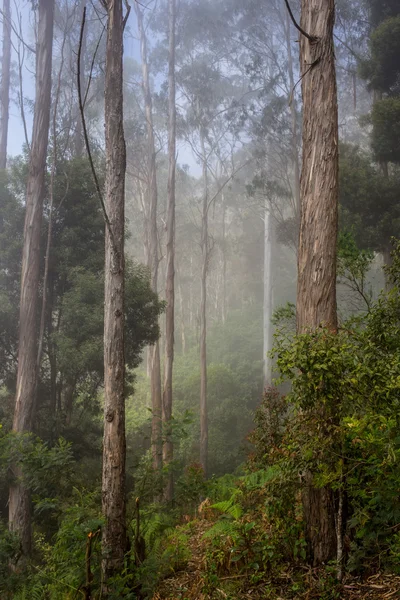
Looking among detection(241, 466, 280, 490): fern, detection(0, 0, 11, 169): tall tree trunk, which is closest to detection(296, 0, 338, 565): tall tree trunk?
detection(241, 466, 280, 490): fern

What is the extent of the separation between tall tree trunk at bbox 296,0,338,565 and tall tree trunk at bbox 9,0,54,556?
26.3ft

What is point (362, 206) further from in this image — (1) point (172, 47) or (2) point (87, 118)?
(2) point (87, 118)

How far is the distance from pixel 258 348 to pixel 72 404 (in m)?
19.2

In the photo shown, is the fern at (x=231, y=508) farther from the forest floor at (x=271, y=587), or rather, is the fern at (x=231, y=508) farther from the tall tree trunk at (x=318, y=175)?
the tall tree trunk at (x=318, y=175)

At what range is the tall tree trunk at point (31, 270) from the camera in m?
10.3

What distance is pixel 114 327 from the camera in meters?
5.63

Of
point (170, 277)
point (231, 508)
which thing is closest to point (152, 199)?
point (170, 277)

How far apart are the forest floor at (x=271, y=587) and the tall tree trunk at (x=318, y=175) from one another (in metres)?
2.19

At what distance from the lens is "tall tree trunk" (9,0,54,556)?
407 inches

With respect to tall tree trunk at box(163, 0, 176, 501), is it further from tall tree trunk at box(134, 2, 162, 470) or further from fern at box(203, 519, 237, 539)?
fern at box(203, 519, 237, 539)

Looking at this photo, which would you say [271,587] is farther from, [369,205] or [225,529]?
[369,205]

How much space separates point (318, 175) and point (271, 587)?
12.9 ft

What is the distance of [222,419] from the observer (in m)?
21.1

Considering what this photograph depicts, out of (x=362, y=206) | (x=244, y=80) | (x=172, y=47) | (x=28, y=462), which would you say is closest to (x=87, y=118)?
(x=172, y=47)
